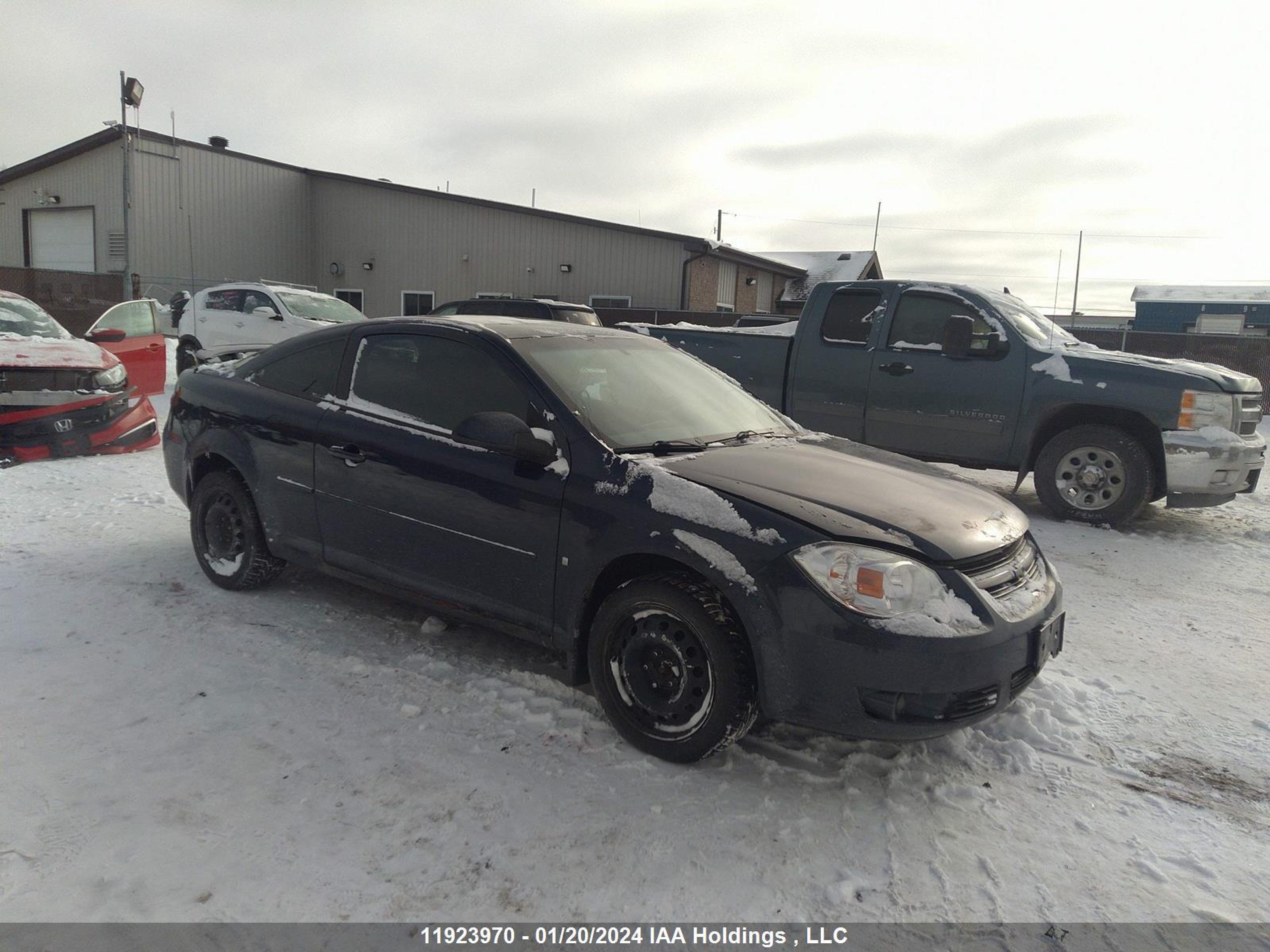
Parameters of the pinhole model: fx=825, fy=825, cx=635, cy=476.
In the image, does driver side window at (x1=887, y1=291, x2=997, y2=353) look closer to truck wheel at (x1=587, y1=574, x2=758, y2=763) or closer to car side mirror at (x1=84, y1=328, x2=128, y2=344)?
truck wheel at (x1=587, y1=574, x2=758, y2=763)

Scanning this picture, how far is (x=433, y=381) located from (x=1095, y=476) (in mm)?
5414

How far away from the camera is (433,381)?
375 cm

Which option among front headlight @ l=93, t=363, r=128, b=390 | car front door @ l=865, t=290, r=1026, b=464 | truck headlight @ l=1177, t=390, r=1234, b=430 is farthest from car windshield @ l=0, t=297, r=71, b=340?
truck headlight @ l=1177, t=390, r=1234, b=430

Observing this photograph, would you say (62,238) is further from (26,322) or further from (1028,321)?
(1028,321)

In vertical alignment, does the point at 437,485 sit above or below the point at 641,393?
below

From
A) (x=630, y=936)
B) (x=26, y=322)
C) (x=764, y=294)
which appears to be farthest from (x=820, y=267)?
(x=630, y=936)

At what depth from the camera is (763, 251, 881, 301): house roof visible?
30.6m

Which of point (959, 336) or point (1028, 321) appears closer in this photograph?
point (959, 336)

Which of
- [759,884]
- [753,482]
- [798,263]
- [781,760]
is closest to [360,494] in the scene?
[753,482]

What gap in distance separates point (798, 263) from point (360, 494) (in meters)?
34.2

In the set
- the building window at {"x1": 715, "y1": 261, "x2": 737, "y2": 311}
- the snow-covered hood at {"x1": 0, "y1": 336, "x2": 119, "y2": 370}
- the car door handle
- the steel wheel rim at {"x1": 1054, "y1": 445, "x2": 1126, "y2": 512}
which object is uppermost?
the building window at {"x1": 715, "y1": 261, "x2": 737, "y2": 311}

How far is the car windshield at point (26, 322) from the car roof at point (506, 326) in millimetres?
5585

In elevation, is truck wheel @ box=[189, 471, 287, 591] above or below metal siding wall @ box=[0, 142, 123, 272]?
below

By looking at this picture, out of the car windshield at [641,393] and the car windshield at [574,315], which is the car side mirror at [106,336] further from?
the car windshield at [641,393]
